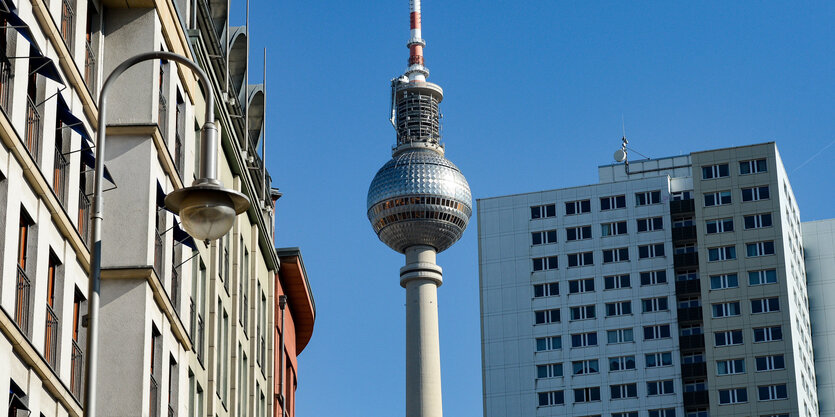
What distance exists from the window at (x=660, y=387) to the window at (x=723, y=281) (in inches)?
378

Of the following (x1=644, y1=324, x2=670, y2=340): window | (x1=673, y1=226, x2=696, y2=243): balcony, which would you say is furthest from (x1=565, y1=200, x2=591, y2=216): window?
(x1=644, y1=324, x2=670, y2=340): window

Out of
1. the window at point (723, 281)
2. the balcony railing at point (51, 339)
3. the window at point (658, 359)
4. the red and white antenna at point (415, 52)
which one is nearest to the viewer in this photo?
the balcony railing at point (51, 339)

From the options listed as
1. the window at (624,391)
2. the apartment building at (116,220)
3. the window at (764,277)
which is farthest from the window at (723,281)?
the apartment building at (116,220)

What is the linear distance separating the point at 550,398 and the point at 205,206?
123937mm

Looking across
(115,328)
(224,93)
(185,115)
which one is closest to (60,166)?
(115,328)

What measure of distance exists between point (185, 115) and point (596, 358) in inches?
4240

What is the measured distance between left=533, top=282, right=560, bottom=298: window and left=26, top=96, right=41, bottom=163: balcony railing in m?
121

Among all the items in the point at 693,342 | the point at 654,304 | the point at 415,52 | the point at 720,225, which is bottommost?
the point at 693,342

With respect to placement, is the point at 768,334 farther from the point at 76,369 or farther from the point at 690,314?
the point at 76,369

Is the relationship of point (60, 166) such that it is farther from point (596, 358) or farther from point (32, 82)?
point (596, 358)

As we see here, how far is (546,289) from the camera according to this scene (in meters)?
146

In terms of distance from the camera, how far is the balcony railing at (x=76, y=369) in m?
28.3

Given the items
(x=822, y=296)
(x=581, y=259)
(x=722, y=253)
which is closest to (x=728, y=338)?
(x=722, y=253)

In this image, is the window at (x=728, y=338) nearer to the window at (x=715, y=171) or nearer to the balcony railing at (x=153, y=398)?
the window at (x=715, y=171)
